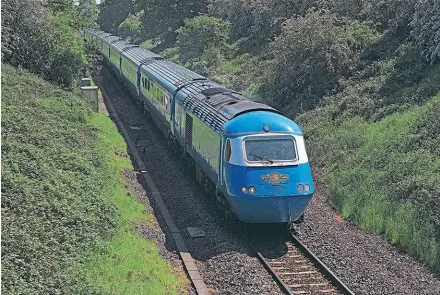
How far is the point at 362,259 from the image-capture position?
1263 centimetres

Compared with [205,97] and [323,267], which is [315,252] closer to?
[323,267]

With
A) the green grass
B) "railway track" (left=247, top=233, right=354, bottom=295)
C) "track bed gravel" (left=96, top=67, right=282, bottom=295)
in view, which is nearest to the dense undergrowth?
the green grass

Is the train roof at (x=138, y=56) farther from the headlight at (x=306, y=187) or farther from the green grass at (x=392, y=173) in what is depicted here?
the headlight at (x=306, y=187)

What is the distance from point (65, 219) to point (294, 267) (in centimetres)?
476

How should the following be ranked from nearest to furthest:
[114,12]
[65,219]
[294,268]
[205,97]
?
[65,219]
[294,268]
[205,97]
[114,12]

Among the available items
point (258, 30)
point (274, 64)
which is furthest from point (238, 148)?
point (258, 30)

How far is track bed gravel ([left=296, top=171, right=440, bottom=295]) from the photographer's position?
11.4m

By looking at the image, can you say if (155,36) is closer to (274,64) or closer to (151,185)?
(274,64)

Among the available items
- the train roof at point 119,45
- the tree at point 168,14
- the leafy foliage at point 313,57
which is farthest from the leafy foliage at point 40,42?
the tree at point 168,14

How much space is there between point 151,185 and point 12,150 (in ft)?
18.1

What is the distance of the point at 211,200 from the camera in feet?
54.6

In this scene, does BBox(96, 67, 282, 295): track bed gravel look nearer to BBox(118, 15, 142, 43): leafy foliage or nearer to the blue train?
the blue train

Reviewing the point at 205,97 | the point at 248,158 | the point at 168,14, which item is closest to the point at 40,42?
the point at 205,97

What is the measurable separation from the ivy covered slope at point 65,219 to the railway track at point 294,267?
1995 mm
